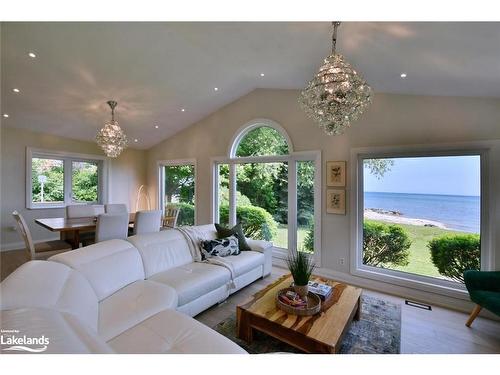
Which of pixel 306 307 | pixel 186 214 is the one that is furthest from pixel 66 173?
pixel 306 307

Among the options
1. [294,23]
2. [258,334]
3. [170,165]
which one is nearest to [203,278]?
[258,334]

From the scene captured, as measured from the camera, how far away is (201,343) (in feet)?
4.60

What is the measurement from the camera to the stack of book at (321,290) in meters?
2.13

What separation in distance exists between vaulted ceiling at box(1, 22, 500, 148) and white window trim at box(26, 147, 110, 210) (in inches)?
28.1

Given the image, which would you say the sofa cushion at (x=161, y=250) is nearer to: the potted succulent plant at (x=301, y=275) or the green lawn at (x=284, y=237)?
the potted succulent plant at (x=301, y=275)

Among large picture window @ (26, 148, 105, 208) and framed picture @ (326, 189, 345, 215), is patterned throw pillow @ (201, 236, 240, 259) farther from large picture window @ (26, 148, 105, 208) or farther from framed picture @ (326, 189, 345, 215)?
large picture window @ (26, 148, 105, 208)

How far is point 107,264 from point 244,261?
5.19ft

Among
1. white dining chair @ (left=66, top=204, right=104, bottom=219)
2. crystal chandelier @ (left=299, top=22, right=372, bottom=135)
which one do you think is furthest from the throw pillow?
white dining chair @ (left=66, top=204, right=104, bottom=219)

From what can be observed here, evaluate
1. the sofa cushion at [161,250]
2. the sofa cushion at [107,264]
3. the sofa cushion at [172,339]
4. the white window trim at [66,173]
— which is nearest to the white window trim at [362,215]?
the sofa cushion at [161,250]

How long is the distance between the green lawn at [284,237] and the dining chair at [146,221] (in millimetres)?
2181

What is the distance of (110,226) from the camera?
10.6 ft

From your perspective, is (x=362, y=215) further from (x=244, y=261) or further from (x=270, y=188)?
(x=244, y=261)

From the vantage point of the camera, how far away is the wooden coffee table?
1.63 meters
